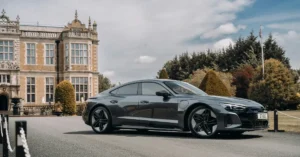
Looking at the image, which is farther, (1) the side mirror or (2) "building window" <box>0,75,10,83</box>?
(2) "building window" <box>0,75,10,83</box>

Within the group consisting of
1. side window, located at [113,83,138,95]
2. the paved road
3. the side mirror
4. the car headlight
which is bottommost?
the paved road

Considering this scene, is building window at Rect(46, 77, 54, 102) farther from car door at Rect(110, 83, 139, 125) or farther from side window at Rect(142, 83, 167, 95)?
side window at Rect(142, 83, 167, 95)

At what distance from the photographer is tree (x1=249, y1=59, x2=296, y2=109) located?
42781 millimetres

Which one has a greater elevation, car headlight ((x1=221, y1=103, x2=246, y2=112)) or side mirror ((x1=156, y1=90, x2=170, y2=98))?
side mirror ((x1=156, y1=90, x2=170, y2=98))

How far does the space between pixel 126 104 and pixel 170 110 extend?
1419 millimetres

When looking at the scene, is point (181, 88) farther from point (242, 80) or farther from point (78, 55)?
point (242, 80)

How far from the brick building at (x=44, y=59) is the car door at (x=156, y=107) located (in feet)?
124

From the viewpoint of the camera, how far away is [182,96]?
10656 mm

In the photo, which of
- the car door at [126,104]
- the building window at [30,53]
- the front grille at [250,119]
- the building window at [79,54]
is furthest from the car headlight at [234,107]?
the building window at [30,53]

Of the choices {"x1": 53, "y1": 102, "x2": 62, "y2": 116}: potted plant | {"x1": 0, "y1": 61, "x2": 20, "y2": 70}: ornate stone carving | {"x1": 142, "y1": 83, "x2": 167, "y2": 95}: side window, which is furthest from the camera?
{"x1": 0, "y1": 61, "x2": 20, "y2": 70}: ornate stone carving

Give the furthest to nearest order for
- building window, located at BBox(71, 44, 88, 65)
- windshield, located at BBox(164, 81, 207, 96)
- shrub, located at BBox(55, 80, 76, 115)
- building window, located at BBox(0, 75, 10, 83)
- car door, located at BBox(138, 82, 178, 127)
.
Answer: building window, located at BBox(71, 44, 88, 65)
building window, located at BBox(0, 75, 10, 83)
shrub, located at BBox(55, 80, 76, 115)
windshield, located at BBox(164, 81, 207, 96)
car door, located at BBox(138, 82, 178, 127)

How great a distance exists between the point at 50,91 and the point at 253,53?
27.0 meters

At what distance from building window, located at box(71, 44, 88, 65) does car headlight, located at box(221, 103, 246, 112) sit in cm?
4017

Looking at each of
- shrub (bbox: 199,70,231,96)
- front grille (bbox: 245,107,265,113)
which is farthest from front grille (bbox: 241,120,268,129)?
shrub (bbox: 199,70,231,96)
